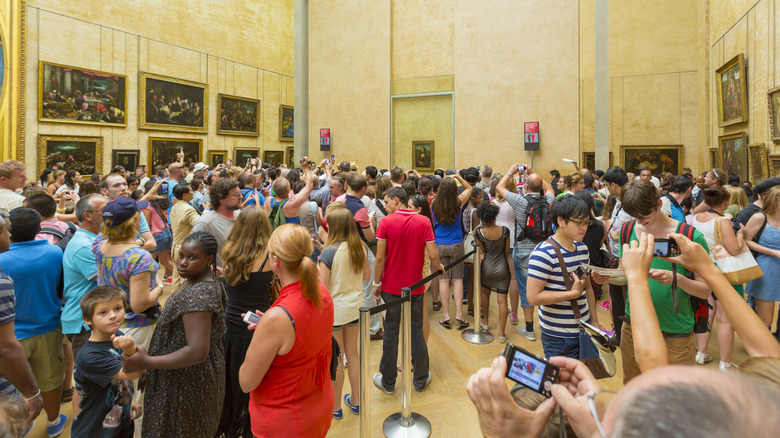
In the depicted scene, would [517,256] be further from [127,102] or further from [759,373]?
[127,102]

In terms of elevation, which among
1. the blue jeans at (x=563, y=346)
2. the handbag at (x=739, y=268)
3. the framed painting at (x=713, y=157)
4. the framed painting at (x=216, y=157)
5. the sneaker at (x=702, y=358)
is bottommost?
the sneaker at (x=702, y=358)

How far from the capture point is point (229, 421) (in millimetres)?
3107

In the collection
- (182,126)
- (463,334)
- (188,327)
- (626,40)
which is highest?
(626,40)

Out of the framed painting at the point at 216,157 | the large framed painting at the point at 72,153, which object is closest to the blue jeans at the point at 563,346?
the large framed painting at the point at 72,153

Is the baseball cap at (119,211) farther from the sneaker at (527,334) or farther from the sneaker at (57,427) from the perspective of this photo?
the sneaker at (527,334)

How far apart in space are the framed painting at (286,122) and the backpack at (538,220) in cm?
1846

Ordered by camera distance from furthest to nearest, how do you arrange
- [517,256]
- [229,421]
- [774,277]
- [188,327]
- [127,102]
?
[127,102], [517,256], [774,277], [229,421], [188,327]

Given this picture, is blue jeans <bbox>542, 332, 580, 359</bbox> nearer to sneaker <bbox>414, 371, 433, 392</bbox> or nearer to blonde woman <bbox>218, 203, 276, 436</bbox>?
sneaker <bbox>414, 371, 433, 392</bbox>

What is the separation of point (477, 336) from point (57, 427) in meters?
4.56

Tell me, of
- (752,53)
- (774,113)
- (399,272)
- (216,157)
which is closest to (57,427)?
(399,272)

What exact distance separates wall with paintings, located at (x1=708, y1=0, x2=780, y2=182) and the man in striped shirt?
8.70m

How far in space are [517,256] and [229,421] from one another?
160 inches

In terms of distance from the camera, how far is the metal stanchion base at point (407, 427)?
378cm

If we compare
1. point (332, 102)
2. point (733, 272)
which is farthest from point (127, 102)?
point (733, 272)
